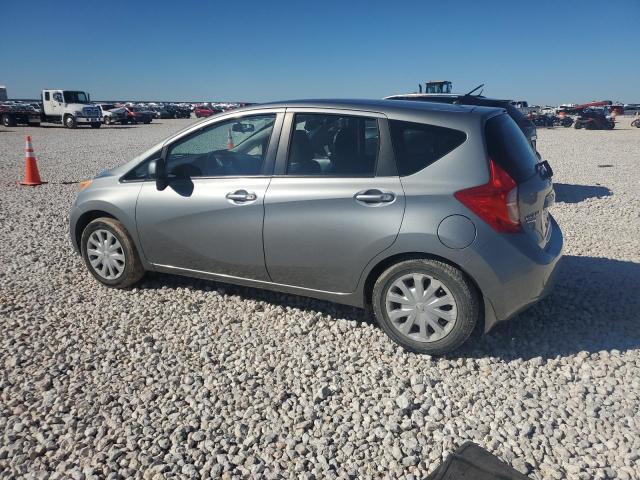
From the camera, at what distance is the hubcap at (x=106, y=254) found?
4770mm

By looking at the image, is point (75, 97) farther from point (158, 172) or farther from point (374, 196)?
point (374, 196)

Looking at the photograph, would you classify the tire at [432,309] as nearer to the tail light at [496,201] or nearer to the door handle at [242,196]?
the tail light at [496,201]

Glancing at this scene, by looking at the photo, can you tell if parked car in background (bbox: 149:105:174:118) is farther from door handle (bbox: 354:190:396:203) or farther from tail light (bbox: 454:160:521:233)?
tail light (bbox: 454:160:521:233)

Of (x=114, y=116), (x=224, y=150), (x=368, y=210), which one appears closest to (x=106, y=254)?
(x=224, y=150)

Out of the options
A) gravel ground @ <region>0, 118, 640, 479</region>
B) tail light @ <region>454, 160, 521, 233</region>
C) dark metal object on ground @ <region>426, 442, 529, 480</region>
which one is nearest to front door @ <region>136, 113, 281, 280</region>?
gravel ground @ <region>0, 118, 640, 479</region>

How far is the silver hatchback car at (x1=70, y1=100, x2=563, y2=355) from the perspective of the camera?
339cm

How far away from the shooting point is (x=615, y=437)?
9.22 ft

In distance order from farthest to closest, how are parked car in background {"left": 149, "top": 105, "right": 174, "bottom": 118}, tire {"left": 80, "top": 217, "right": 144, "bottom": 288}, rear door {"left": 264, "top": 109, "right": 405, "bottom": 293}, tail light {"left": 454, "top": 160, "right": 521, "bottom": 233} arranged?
parked car in background {"left": 149, "top": 105, "right": 174, "bottom": 118} → tire {"left": 80, "top": 217, "right": 144, "bottom": 288} → rear door {"left": 264, "top": 109, "right": 405, "bottom": 293} → tail light {"left": 454, "top": 160, "right": 521, "bottom": 233}

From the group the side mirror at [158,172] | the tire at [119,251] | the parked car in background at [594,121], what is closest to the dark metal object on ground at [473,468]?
the side mirror at [158,172]

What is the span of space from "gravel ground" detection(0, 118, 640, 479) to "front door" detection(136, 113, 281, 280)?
49 centimetres

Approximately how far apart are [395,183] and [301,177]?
739 millimetres

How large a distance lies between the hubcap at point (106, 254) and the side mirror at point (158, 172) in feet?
2.53

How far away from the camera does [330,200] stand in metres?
3.71

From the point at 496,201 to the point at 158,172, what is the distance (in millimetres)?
2651
